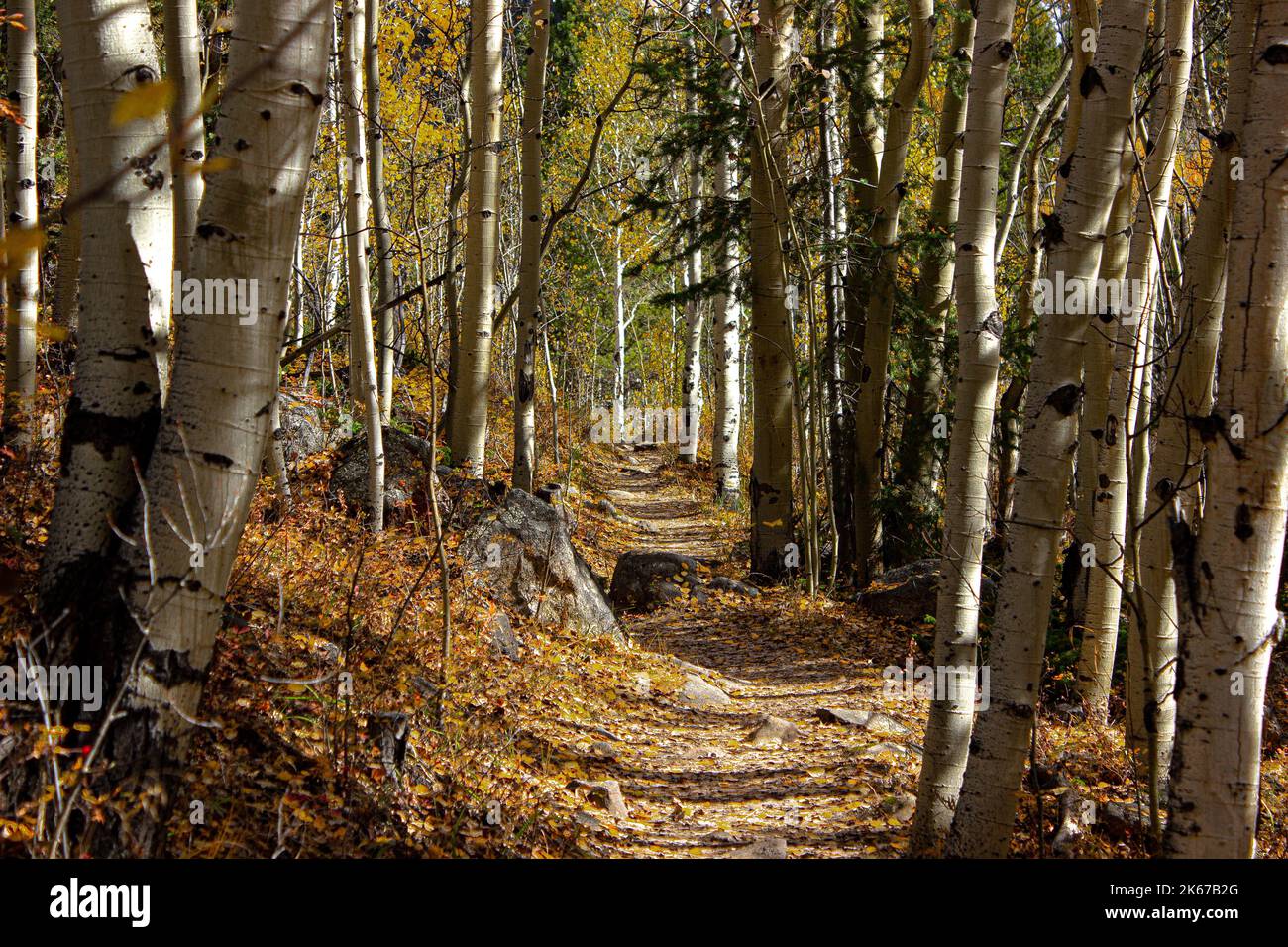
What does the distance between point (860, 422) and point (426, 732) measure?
6.82 m

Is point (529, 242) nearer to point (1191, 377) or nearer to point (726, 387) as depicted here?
point (1191, 377)

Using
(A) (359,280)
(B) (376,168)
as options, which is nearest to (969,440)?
(A) (359,280)

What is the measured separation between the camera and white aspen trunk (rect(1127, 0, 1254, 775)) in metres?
4.29

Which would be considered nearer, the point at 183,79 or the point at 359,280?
the point at 183,79

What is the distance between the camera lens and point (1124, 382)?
582 cm

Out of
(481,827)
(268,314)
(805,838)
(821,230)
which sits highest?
(821,230)

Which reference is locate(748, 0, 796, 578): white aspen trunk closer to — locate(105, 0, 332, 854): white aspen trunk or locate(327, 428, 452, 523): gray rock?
locate(327, 428, 452, 523): gray rock

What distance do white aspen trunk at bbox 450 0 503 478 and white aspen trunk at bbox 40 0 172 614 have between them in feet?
18.3

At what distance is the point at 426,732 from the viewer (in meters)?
4.66

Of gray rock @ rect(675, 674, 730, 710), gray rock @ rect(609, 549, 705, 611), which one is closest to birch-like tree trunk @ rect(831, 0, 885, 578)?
gray rock @ rect(609, 549, 705, 611)

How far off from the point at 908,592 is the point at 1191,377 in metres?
4.75

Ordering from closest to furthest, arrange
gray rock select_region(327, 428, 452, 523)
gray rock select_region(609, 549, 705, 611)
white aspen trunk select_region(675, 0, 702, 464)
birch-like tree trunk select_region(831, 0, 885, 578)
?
gray rock select_region(327, 428, 452, 523)
birch-like tree trunk select_region(831, 0, 885, 578)
gray rock select_region(609, 549, 705, 611)
white aspen trunk select_region(675, 0, 702, 464)
